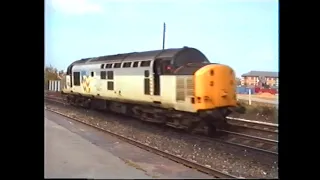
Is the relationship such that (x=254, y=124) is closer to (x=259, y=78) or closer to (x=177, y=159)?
(x=259, y=78)

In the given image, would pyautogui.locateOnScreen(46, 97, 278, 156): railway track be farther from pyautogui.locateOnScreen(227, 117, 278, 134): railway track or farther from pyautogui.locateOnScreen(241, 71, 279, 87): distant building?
pyautogui.locateOnScreen(241, 71, 279, 87): distant building

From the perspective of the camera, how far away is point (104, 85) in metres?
2.64

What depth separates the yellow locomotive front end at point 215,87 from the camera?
209 centimetres

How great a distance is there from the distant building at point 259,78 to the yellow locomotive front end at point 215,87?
7 centimetres

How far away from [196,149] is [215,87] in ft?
1.46

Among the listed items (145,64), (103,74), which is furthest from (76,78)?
(145,64)

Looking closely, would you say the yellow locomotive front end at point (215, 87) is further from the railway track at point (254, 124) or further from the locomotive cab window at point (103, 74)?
the locomotive cab window at point (103, 74)

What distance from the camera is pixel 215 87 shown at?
2.38 meters

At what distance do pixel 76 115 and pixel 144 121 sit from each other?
0.47 meters

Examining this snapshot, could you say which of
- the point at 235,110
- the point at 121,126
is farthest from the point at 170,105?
the point at 235,110

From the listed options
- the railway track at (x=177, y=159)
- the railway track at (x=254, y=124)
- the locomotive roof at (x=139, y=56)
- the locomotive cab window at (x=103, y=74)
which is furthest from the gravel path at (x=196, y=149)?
the locomotive roof at (x=139, y=56)
